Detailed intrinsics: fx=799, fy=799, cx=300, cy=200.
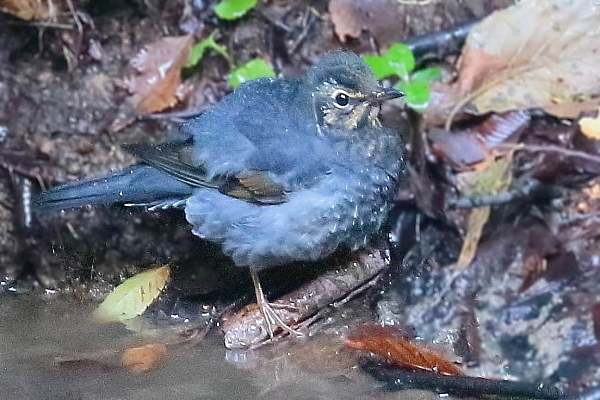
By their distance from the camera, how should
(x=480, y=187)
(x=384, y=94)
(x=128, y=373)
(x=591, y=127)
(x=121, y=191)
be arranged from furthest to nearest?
1. (x=480, y=187)
2. (x=591, y=127)
3. (x=121, y=191)
4. (x=384, y=94)
5. (x=128, y=373)

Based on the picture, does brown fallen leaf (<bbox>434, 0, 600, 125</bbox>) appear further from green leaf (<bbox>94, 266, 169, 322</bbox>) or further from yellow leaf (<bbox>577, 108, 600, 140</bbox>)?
green leaf (<bbox>94, 266, 169, 322</bbox>)

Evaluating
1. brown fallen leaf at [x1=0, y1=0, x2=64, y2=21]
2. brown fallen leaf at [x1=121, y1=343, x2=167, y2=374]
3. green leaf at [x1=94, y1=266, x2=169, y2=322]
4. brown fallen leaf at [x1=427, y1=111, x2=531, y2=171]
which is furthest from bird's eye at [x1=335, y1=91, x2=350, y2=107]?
brown fallen leaf at [x1=0, y1=0, x2=64, y2=21]

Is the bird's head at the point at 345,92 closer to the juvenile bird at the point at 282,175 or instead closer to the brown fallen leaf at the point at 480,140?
the juvenile bird at the point at 282,175

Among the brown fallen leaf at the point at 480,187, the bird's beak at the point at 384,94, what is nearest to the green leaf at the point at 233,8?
the brown fallen leaf at the point at 480,187

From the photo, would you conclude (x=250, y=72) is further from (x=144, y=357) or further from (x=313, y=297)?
(x=144, y=357)

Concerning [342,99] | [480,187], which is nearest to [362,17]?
[480,187]

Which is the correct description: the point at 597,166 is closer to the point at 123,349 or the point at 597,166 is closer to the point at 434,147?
the point at 434,147

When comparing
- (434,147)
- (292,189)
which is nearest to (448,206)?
(434,147)
